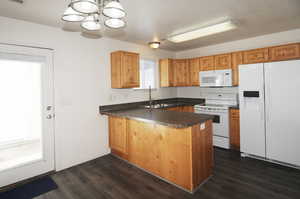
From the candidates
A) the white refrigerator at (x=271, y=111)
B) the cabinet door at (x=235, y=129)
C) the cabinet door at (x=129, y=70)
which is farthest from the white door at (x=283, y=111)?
the cabinet door at (x=129, y=70)

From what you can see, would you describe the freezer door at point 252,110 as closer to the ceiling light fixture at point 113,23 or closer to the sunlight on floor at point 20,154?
the ceiling light fixture at point 113,23

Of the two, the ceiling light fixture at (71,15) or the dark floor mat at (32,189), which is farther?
the dark floor mat at (32,189)

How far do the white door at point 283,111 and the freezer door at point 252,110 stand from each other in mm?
92

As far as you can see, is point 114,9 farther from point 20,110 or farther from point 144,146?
point 20,110

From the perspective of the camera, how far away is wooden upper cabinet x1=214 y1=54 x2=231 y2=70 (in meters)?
3.98

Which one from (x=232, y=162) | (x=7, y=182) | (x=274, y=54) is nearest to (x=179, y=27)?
(x=274, y=54)

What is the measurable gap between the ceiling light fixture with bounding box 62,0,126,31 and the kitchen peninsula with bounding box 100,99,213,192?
1.37m

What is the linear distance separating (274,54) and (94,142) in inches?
159

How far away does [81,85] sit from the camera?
318cm

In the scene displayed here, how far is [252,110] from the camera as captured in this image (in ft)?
10.3

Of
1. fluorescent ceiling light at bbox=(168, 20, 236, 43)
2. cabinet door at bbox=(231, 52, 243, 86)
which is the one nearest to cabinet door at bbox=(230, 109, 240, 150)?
cabinet door at bbox=(231, 52, 243, 86)

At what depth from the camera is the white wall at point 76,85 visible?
2.69 meters

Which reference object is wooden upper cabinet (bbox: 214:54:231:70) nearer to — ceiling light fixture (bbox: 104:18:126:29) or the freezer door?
the freezer door

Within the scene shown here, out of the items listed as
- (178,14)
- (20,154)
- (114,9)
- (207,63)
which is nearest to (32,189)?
(20,154)
